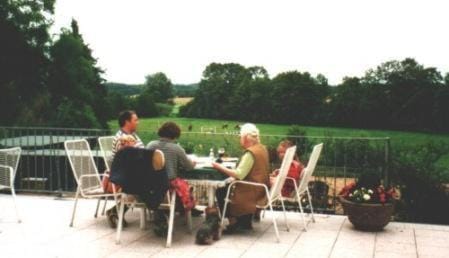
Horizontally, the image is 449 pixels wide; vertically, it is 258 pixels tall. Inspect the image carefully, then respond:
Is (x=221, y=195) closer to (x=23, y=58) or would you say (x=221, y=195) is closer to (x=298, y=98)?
(x=298, y=98)

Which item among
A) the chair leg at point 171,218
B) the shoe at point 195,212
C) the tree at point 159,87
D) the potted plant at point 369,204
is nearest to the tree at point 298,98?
the tree at point 159,87

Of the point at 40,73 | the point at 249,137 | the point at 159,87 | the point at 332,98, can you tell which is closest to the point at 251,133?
the point at 249,137

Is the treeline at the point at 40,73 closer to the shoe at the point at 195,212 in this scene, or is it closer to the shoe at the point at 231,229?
the shoe at the point at 195,212

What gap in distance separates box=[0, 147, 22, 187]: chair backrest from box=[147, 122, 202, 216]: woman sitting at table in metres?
1.69

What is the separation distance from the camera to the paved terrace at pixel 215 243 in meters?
5.04

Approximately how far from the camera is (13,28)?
31.5 meters

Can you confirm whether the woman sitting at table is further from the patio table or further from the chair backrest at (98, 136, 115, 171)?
the chair backrest at (98, 136, 115, 171)

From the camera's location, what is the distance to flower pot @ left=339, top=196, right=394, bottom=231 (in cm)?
587

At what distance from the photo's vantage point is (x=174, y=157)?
5402 mm

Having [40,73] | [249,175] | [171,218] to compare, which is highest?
[40,73]

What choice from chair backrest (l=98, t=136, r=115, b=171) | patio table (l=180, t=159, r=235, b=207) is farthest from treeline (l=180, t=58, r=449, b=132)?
patio table (l=180, t=159, r=235, b=207)

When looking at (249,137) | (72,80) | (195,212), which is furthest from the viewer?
(72,80)

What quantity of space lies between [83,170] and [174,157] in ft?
4.43

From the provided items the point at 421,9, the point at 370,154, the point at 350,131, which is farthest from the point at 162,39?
the point at 370,154
